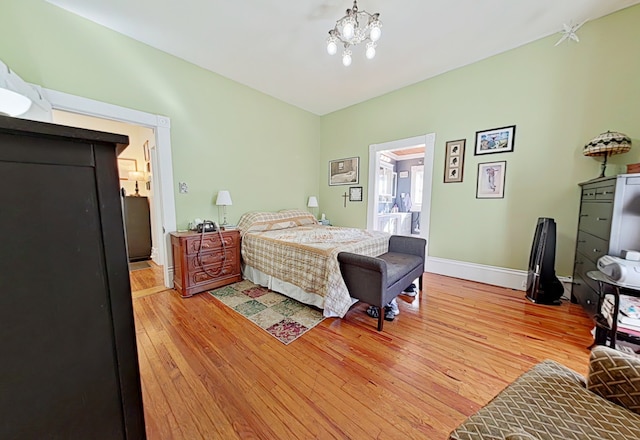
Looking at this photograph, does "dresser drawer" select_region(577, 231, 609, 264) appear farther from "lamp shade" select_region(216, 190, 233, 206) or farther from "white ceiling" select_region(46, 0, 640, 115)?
"lamp shade" select_region(216, 190, 233, 206)

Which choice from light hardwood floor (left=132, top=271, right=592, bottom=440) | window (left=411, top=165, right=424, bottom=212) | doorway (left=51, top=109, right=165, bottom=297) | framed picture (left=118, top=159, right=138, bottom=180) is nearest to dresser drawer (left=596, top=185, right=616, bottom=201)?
light hardwood floor (left=132, top=271, right=592, bottom=440)

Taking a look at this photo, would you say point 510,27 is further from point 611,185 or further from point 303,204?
point 303,204

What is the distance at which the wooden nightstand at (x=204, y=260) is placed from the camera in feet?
8.87

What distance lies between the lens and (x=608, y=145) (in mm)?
2125

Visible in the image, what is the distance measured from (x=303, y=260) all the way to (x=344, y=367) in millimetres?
1098

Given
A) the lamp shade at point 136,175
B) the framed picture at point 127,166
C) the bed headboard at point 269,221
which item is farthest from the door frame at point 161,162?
the framed picture at point 127,166

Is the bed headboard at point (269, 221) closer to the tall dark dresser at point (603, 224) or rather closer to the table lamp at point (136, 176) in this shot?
the table lamp at point (136, 176)

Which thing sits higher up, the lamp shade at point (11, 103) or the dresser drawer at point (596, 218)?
the lamp shade at point (11, 103)

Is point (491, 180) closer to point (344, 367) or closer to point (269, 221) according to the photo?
point (344, 367)

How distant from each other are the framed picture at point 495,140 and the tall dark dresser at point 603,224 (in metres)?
0.87

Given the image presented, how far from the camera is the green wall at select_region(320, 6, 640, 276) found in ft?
7.52

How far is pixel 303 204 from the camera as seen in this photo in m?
4.82

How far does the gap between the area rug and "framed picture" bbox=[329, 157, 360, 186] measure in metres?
2.64

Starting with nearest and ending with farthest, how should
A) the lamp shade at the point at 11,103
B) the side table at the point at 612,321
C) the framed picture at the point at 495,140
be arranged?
the lamp shade at the point at 11,103
the side table at the point at 612,321
the framed picture at the point at 495,140
